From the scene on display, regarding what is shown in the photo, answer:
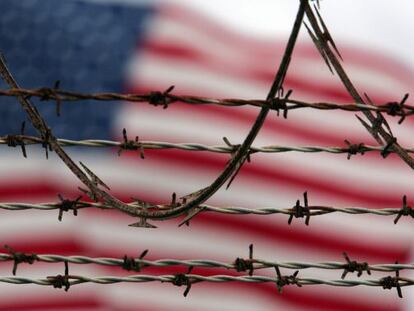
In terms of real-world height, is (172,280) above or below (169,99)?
below

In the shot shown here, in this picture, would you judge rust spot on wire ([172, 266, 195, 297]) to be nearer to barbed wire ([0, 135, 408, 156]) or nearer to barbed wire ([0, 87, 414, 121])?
barbed wire ([0, 135, 408, 156])

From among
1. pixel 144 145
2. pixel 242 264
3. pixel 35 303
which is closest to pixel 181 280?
pixel 242 264

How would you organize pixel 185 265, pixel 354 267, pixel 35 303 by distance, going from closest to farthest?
pixel 185 265 → pixel 354 267 → pixel 35 303

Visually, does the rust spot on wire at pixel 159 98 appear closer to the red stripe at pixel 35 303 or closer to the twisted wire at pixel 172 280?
the twisted wire at pixel 172 280

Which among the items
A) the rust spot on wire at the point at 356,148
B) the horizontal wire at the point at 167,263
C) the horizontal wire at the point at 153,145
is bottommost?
the horizontal wire at the point at 167,263

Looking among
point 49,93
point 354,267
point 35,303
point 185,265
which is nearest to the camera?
point 49,93

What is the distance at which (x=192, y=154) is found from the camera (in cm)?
554

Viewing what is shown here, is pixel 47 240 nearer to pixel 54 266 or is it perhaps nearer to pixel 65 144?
pixel 54 266

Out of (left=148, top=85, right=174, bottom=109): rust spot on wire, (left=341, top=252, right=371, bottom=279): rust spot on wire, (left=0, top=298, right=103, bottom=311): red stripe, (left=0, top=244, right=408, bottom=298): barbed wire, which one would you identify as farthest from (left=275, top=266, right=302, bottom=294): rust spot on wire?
(left=0, top=298, right=103, bottom=311): red stripe

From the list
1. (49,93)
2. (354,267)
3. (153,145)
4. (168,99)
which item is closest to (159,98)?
(168,99)

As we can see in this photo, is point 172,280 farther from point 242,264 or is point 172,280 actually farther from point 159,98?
point 159,98

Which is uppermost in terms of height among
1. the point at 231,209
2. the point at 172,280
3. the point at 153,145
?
the point at 153,145

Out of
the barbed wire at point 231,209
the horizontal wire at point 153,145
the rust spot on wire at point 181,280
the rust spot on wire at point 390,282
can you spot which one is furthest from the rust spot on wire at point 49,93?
the rust spot on wire at point 390,282

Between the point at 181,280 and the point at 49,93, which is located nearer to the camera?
the point at 49,93
